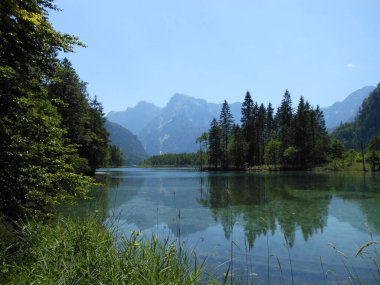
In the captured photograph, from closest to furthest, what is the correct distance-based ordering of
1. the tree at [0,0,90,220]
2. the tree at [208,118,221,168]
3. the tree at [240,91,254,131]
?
the tree at [0,0,90,220] → the tree at [240,91,254,131] → the tree at [208,118,221,168]

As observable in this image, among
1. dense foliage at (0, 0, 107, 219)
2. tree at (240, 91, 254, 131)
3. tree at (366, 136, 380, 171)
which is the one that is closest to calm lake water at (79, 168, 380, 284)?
dense foliage at (0, 0, 107, 219)

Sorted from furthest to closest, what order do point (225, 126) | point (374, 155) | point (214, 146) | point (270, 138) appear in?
point (225, 126) → point (214, 146) → point (270, 138) → point (374, 155)

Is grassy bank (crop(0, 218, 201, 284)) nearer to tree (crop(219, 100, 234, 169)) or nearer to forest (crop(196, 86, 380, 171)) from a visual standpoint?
forest (crop(196, 86, 380, 171))

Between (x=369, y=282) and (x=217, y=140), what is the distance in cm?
8888

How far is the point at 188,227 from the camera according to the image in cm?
1462

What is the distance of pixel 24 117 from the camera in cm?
745

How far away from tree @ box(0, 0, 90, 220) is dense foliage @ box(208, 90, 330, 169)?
244 feet

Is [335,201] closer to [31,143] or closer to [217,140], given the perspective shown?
[31,143]

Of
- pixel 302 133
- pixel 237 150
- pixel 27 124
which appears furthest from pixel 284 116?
pixel 27 124

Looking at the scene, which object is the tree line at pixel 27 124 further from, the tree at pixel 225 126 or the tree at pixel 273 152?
the tree at pixel 225 126

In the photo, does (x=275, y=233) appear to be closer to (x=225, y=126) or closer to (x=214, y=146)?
(x=214, y=146)

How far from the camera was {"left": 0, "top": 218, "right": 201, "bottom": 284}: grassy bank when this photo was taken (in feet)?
13.8

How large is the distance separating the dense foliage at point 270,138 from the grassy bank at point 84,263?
7624cm

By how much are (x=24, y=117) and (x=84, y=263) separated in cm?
423
